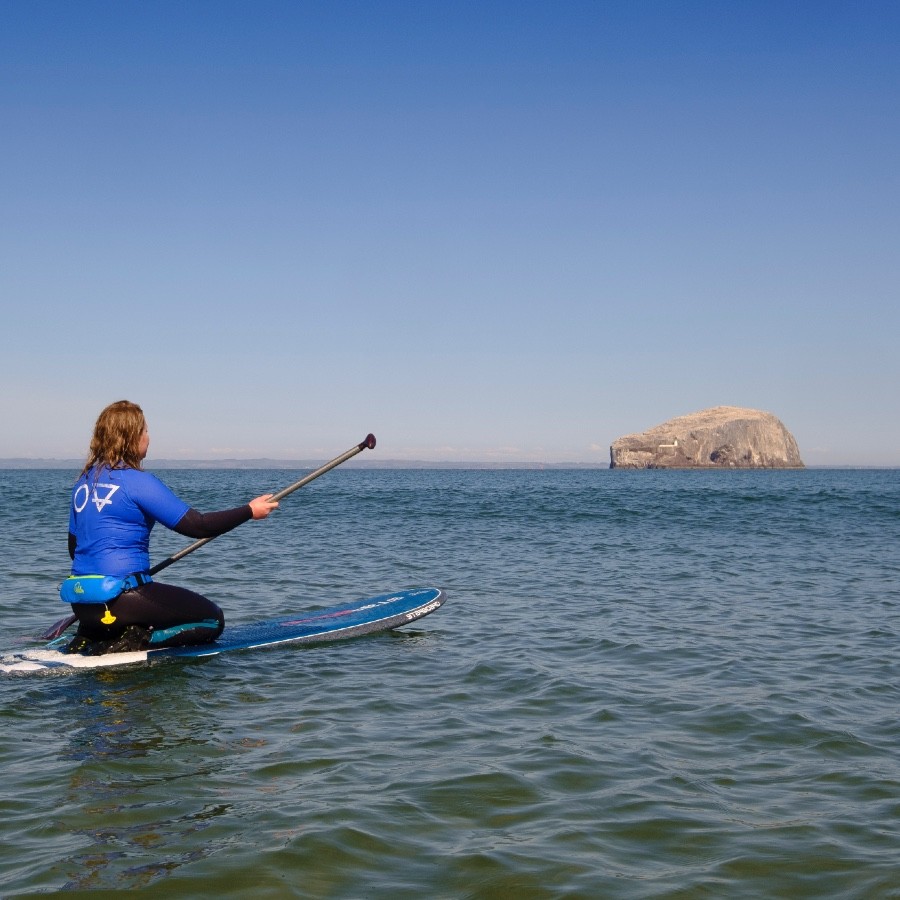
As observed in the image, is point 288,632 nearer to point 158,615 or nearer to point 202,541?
point 202,541

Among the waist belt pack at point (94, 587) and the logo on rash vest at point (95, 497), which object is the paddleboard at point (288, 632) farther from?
the logo on rash vest at point (95, 497)

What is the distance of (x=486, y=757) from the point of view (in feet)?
17.3

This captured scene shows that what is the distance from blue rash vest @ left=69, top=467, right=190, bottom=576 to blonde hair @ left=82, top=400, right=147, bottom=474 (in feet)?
0.27

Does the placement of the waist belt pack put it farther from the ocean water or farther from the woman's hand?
the woman's hand

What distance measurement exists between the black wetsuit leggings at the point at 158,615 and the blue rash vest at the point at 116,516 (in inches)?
12.5

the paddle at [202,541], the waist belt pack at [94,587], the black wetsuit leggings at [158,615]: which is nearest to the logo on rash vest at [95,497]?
the waist belt pack at [94,587]

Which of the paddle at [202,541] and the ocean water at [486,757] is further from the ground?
the paddle at [202,541]

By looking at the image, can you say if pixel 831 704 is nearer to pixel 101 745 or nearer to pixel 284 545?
pixel 101 745

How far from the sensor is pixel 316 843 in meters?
4.03

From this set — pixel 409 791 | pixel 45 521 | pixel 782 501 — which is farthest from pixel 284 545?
pixel 782 501

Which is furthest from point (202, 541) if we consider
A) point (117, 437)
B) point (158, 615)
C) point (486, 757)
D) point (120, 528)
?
point (486, 757)

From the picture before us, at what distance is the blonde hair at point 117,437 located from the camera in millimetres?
6926

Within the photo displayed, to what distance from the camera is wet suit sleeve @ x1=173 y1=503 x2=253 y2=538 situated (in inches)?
268

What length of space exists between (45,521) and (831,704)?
25359mm
